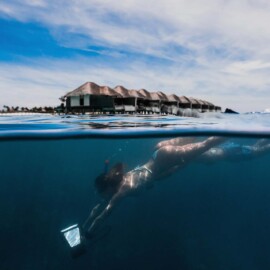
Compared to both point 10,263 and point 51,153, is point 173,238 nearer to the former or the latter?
point 10,263

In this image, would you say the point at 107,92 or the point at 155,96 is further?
the point at 155,96

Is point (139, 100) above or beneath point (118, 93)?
beneath

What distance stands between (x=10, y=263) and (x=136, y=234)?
6.61 m

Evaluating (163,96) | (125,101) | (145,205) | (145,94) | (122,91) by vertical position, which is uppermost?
(122,91)

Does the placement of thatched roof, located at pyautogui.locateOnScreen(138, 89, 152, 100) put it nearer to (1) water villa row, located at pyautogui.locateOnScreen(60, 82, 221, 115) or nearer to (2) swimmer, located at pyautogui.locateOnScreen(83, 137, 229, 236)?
(1) water villa row, located at pyautogui.locateOnScreen(60, 82, 221, 115)

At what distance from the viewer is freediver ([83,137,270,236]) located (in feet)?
34.1

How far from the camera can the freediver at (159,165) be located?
34.1 ft

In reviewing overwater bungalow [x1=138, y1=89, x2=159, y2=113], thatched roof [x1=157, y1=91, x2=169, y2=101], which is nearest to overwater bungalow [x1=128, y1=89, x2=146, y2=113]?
overwater bungalow [x1=138, y1=89, x2=159, y2=113]

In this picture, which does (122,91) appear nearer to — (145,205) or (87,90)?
(87,90)

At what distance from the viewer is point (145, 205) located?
58.0ft

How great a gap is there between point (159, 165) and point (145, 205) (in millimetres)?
5547

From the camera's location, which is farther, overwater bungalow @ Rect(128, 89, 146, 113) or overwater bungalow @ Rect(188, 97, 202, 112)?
overwater bungalow @ Rect(188, 97, 202, 112)

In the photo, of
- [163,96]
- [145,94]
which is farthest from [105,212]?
[163,96]

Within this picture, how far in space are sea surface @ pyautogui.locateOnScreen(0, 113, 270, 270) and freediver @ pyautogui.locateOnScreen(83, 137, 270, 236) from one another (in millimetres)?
434
